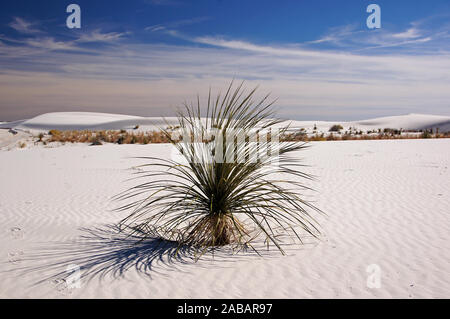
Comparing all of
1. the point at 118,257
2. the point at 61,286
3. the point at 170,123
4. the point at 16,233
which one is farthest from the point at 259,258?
the point at 170,123

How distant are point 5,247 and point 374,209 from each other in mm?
5829

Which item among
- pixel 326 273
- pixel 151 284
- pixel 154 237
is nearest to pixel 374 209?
pixel 326 273

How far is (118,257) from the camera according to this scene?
4430mm

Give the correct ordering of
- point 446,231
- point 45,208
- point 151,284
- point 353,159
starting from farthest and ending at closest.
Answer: point 353,159 → point 45,208 → point 446,231 → point 151,284

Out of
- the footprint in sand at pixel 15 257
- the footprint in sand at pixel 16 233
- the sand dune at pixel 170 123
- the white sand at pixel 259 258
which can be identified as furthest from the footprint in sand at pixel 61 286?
the sand dune at pixel 170 123

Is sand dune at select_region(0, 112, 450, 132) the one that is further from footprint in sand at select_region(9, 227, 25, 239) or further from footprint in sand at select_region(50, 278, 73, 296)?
footprint in sand at select_region(50, 278, 73, 296)

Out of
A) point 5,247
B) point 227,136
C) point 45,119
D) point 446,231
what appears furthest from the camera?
point 45,119

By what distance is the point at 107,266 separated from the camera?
418 centimetres

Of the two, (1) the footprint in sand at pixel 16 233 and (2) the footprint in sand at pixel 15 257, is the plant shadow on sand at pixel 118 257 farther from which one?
(1) the footprint in sand at pixel 16 233

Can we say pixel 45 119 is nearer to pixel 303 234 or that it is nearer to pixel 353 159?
pixel 353 159

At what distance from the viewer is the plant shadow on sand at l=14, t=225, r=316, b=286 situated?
4.04 m

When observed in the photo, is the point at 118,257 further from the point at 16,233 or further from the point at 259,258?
the point at 16,233

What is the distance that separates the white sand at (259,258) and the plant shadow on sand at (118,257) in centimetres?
1

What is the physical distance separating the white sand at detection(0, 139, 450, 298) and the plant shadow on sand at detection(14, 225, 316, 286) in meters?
0.01
